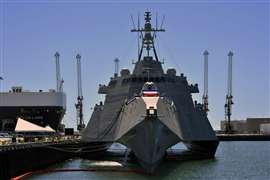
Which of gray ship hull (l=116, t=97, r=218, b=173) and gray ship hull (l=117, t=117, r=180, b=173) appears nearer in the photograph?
gray ship hull (l=117, t=117, r=180, b=173)

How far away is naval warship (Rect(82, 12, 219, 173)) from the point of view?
44344mm

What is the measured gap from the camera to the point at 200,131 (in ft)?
185

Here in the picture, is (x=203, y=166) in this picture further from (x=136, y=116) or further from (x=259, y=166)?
(x=136, y=116)

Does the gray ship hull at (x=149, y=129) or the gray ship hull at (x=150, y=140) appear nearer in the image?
the gray ship hull at (x=150, y=140)

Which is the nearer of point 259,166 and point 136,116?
point 136,116

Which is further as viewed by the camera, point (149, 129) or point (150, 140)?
point (149, 129)

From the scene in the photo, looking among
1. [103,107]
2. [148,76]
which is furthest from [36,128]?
[148,76]

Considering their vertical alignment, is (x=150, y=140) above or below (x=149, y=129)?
below

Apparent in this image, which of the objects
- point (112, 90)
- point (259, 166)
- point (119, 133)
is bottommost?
point (259, 166)

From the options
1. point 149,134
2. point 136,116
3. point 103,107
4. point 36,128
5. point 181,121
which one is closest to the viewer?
point 149,134

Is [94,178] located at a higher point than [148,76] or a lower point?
lower

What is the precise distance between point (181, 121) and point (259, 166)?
921cm

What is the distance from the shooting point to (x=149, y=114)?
44.2 meters

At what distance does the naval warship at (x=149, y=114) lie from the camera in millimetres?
44344
